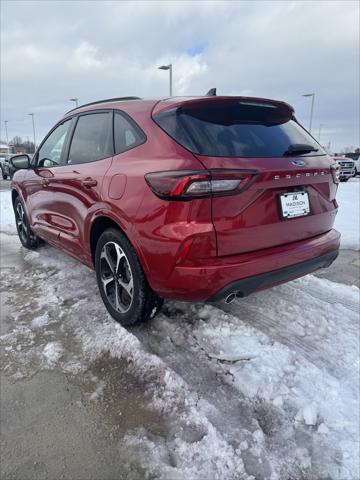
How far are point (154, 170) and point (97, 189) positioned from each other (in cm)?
77

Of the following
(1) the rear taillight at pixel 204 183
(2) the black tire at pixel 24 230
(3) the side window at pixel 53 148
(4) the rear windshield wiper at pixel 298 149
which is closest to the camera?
(1) the rear taillight at pixel 204 183

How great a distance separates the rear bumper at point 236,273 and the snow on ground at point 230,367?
19.3 inches

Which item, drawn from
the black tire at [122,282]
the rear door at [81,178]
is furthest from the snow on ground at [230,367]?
the rear door at [81,178]

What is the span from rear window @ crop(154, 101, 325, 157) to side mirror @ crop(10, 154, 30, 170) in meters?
2.80

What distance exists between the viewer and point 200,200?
6.88ft

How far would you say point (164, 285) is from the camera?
237 centimetres

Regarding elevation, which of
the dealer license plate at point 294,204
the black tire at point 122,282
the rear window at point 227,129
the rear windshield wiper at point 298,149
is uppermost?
the rear window at point 227,129

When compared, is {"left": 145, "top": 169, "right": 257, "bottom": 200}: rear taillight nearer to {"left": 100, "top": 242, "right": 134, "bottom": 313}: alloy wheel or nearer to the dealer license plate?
the dealer license plate

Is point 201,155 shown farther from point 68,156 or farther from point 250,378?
point 68,156

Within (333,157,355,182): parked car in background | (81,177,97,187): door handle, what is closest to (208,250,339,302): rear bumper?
(81,177,97,187): door handle

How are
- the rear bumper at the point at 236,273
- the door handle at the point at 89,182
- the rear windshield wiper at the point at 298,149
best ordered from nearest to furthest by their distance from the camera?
1. the rear bumper at the point at 236,273
2. the rear windshield wiper at the point at 298,149
3. the door handle at the point at 89,182

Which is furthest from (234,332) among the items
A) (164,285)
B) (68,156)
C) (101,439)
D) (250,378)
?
(68,156)

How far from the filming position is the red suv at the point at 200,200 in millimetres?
2145

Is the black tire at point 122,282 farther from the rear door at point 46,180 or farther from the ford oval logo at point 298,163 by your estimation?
the ford oval logo at point 298,163
